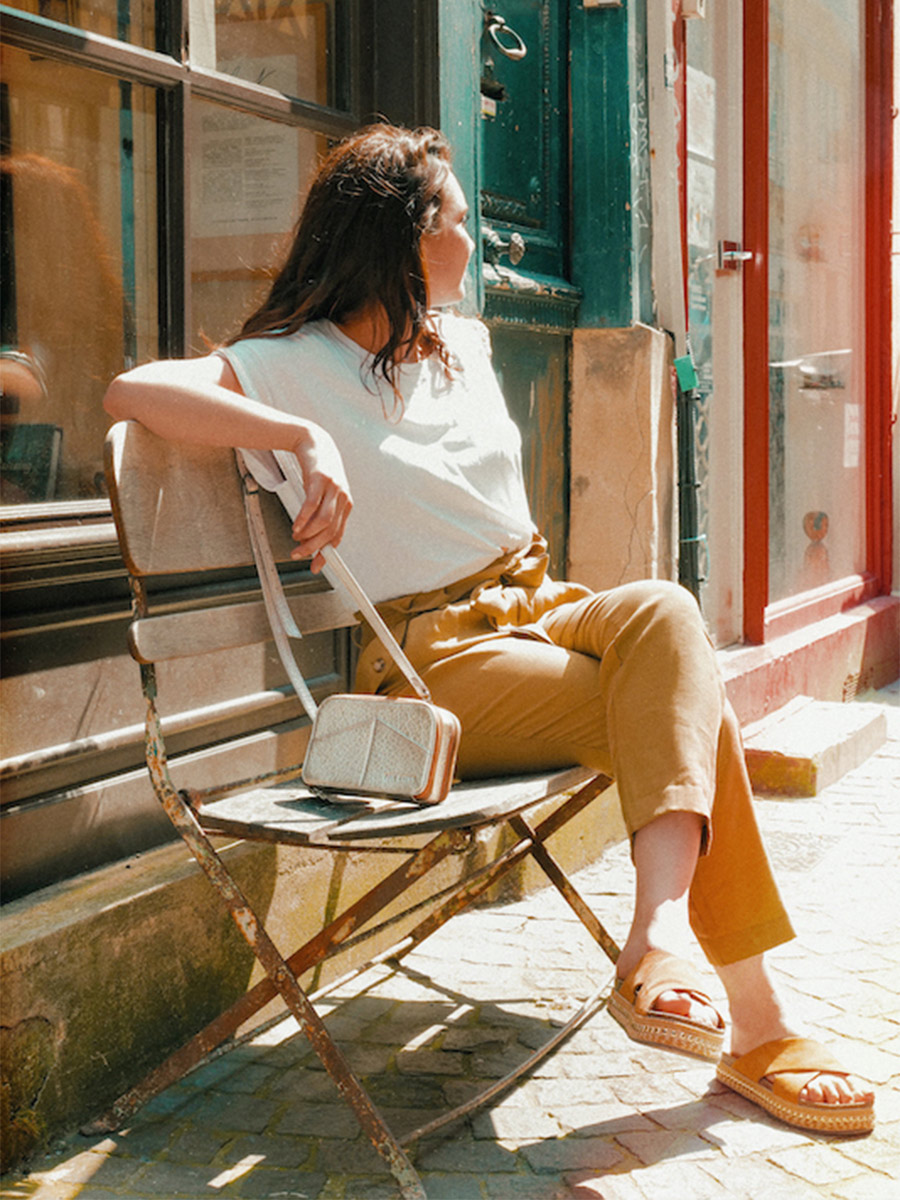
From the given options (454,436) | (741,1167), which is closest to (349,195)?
(454,436)

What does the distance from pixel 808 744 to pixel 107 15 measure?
3289mm

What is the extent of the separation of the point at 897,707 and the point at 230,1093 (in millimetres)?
4780

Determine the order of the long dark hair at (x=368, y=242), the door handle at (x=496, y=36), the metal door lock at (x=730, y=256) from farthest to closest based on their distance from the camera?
the metal door lock at (x=730, y=256)
the door handle at (x=496, y=36)
the long dark hair at (x=368, y=242)

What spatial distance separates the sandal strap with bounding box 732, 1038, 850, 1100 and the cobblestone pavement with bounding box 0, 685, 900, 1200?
0.07 meters

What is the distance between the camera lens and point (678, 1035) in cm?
212

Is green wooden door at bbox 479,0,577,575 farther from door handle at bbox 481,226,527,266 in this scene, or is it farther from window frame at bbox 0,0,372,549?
window frame at bbox 0,0,372,549

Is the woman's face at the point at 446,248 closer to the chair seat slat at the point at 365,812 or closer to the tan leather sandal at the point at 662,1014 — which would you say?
the chair seat slat at the point at 365,812

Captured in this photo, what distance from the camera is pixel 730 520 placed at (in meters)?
5.84

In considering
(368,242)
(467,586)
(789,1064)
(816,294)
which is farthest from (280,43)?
(816,294)

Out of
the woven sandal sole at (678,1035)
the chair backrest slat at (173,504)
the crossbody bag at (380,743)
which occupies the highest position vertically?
the chair backrest slat at (173,504)

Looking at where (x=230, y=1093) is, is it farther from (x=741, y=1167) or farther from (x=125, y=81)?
(x=125, y=81)

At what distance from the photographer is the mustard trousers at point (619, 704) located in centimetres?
236

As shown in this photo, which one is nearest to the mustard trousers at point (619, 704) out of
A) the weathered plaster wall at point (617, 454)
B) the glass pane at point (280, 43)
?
the glass pane at point (280, 43)

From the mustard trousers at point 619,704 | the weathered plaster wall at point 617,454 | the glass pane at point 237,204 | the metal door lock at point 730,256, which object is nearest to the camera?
the mustard trousers at point 619,704
